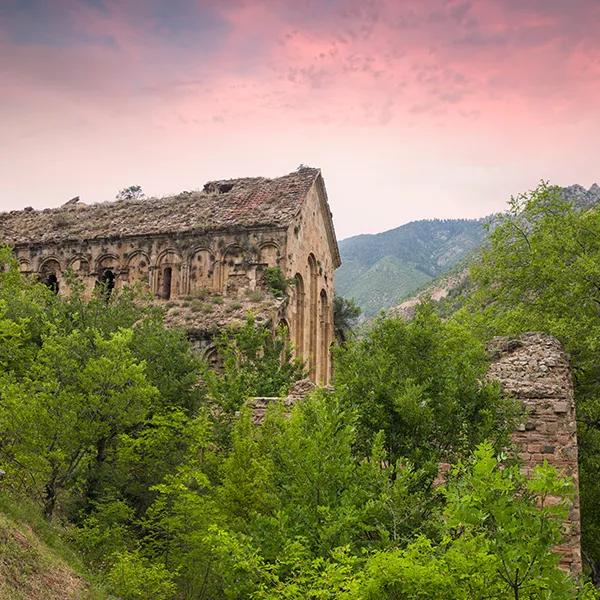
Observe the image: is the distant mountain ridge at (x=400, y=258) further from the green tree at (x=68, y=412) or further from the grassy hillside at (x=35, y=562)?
the grassy hillside at (x=35, y=562)

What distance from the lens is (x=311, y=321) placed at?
86.3ft

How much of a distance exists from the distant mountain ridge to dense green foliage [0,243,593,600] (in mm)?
81515

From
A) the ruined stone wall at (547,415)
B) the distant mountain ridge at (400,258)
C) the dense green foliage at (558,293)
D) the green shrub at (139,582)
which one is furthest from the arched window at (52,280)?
the distant mountain ridge at (400,258)

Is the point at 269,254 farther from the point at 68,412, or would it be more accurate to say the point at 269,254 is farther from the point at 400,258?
the point at 400,258

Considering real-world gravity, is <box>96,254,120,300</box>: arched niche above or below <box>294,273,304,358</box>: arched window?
above

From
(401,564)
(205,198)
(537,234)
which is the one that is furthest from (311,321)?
(401,564)

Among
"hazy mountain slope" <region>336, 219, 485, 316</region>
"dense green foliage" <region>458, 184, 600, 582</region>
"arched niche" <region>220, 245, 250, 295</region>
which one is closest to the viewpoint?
"dense green foliage" <region>458, 184, 600, 582</region>

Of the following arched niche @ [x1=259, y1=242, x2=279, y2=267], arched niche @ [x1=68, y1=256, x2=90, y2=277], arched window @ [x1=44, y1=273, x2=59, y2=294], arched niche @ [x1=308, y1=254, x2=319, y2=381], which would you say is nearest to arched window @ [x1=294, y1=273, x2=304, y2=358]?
arched niche @ [x1=308, y1=254, x2=319, y2=381]

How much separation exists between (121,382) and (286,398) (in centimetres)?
258

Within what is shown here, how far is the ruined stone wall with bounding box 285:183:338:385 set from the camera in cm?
2434

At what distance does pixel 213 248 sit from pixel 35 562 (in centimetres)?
1728

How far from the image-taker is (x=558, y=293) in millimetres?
17359

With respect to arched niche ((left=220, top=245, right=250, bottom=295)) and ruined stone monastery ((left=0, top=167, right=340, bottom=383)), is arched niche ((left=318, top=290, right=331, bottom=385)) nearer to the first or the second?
ruined stone monastery ((left=0, top=167, right=340, bottom=383))

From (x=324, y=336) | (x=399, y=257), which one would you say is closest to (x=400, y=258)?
(x=399, y=257)
